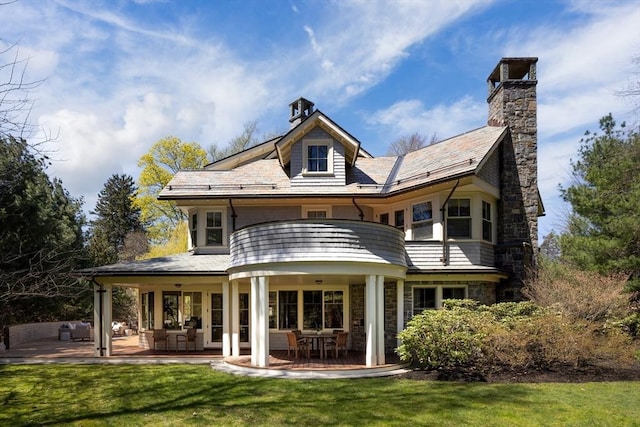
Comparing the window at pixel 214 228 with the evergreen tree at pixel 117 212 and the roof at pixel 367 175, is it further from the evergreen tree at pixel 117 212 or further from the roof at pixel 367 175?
the evergreen tree at pixel 117 212

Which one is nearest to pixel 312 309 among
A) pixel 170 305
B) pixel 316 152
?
pixel 170 305

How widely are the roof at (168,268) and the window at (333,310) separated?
3.98 metres

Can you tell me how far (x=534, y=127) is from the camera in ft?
55.1

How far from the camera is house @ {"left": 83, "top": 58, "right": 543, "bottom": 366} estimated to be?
1352 centimetres

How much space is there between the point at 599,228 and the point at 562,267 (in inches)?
79.7

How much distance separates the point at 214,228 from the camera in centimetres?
1811

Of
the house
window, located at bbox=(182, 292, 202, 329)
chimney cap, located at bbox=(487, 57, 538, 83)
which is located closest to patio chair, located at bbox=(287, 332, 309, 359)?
the house

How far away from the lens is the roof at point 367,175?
51.9ft

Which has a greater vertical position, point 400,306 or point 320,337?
point 400,306

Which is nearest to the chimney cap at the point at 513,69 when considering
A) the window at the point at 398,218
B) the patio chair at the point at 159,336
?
the window at the point at 398,218

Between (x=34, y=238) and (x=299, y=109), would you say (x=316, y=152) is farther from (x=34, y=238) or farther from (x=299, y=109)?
(x=34, y=238)

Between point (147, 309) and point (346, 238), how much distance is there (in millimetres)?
9570

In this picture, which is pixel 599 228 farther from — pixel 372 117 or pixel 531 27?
pixel 372 117

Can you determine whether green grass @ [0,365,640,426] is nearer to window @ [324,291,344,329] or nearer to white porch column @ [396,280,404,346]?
white porch column @ [396,280,404,346]
